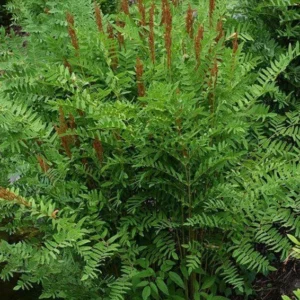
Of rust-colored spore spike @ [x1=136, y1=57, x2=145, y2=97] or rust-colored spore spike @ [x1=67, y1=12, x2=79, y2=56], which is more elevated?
rust-colored spore spike @ [x1=67, y1=12, x2=79, y2=56]

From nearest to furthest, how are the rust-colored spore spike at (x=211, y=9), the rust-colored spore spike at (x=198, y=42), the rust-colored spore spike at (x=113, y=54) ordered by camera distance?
the rust-colored spore spike at (x=198, y=42)
the rust-colored spore spike at (x=211, y=9)
the rust-colored spore spike at (x=113, y=54)

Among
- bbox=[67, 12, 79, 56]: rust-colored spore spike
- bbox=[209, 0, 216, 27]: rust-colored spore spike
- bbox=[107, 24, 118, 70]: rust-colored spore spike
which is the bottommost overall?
bbox=[107, 24, 118, 70]: rust-colored spore spike

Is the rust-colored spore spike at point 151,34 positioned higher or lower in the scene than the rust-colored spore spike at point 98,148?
higher

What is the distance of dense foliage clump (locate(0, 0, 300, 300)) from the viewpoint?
2457mm

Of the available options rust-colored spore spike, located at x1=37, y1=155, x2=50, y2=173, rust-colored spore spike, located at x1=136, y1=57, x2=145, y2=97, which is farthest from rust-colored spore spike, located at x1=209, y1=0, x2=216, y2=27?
rust-colored spore spike, located at x1=37, y1=155, x2=50, y2=173

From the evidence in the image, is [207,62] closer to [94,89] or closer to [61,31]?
[94,89]

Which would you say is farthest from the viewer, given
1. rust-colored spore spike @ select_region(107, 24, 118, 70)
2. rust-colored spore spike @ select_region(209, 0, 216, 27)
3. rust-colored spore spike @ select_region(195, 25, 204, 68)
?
rust-colored spore spike @ select_region(107, 24, 118, 70)

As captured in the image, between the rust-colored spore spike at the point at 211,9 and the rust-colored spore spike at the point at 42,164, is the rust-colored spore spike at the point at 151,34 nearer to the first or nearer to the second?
the rust-colored spore spike at the point at 211,9

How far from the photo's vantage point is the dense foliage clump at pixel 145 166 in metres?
2.46

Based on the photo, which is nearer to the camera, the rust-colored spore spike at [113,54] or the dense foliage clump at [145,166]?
the dense foliage clump at [145,166]

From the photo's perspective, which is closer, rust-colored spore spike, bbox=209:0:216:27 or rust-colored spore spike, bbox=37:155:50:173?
rust-colored spore spike, bbox=37:155:50:173

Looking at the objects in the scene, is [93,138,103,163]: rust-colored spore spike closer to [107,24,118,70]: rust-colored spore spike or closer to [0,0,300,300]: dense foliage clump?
[0,0,300,300]: dense foliage clump

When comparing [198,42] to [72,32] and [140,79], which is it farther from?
[72,32]

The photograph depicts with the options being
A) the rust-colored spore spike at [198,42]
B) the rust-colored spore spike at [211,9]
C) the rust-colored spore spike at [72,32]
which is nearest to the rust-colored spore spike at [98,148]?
the rust-colored spore spike at [72,32]
